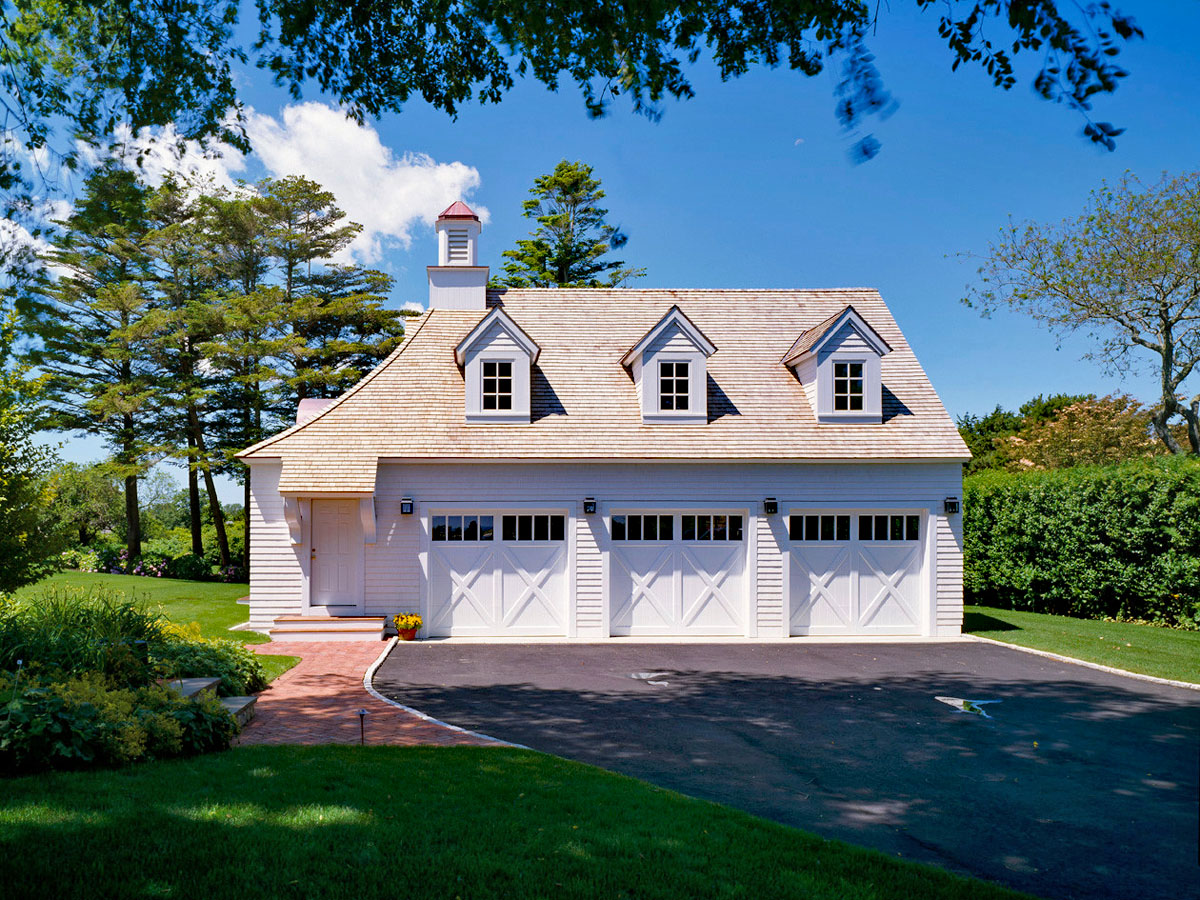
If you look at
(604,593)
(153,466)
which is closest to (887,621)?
(604,593)

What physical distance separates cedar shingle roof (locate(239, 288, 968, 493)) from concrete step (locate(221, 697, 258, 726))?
578 cm

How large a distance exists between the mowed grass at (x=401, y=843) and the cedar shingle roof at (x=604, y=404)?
337 inches

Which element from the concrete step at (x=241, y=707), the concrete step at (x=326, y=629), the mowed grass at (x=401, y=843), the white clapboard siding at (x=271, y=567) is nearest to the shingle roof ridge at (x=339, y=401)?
the white clapboard siding at (x=271, y=567)

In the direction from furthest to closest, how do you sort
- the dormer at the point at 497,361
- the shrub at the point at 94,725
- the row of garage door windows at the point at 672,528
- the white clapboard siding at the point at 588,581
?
the dormer at the point at 497,361 → the row of garage door windows at the point at 672,528 → the white clapboard siding at the point at 588,581 → the shrub at the point at 94,725

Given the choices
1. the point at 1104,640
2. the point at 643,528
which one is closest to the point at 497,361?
the point at 643,528

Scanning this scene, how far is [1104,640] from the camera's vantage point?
1339 cm

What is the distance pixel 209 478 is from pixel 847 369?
74.6ft

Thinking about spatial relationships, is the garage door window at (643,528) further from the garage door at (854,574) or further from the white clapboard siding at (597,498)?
the garage door at (854,574)

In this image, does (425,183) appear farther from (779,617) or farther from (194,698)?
(779,617)

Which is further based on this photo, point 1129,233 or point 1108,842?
point 1129,233

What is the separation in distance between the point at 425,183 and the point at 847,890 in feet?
20.2

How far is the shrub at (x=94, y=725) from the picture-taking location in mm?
5574

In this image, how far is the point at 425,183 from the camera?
6367mm

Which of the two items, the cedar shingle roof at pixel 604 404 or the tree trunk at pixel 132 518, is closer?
the cedar shingle roof at pixel 604 404
